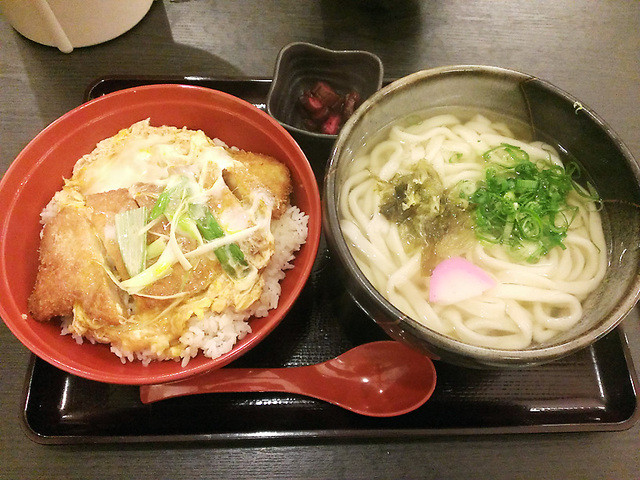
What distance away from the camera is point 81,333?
4.44 feet

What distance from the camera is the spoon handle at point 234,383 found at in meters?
1.42

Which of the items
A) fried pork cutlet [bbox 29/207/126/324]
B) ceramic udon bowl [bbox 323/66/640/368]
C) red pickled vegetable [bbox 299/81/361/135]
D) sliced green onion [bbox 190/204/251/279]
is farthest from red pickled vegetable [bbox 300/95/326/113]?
fried pork cutlet [bbox 29/207/126/324]

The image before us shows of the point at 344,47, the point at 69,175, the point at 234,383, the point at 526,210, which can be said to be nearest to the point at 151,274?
the point at 234,383

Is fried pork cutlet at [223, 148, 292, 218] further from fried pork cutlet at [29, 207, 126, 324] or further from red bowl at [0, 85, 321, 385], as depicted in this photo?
fried pork cutlet at [29, 207, 126, 324]

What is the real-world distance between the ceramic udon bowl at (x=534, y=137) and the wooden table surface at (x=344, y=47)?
515 mm

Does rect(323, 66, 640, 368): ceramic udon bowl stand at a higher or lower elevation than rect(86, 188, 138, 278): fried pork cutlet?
higher

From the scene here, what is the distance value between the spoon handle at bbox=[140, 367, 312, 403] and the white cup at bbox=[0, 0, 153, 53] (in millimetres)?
1584

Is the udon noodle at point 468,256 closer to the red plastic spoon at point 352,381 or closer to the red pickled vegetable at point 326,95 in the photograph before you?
the red plastic spoon at point 352,381

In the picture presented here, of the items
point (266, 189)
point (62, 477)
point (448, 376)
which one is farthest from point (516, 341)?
point (62, 477)

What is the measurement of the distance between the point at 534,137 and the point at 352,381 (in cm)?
106

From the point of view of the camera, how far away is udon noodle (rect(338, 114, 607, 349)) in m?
1.37

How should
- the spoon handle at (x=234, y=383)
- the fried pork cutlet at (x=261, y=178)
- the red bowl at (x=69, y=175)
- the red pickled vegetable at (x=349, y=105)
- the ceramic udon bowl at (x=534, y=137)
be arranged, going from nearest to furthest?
the ceramic udon bowl at (x=534, y=137) < the red bowl at (x=69, y=175) < the spoon handle at (x=234, y=383) < the fried pork cutlet at (x=261, y=178) < the red pickled vegetable at (x=349, y=105)

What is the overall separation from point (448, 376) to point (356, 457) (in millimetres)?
407

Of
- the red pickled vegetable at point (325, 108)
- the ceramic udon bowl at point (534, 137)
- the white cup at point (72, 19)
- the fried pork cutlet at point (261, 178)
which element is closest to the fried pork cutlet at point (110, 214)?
the fried pork cutlet at point (261, 178)
